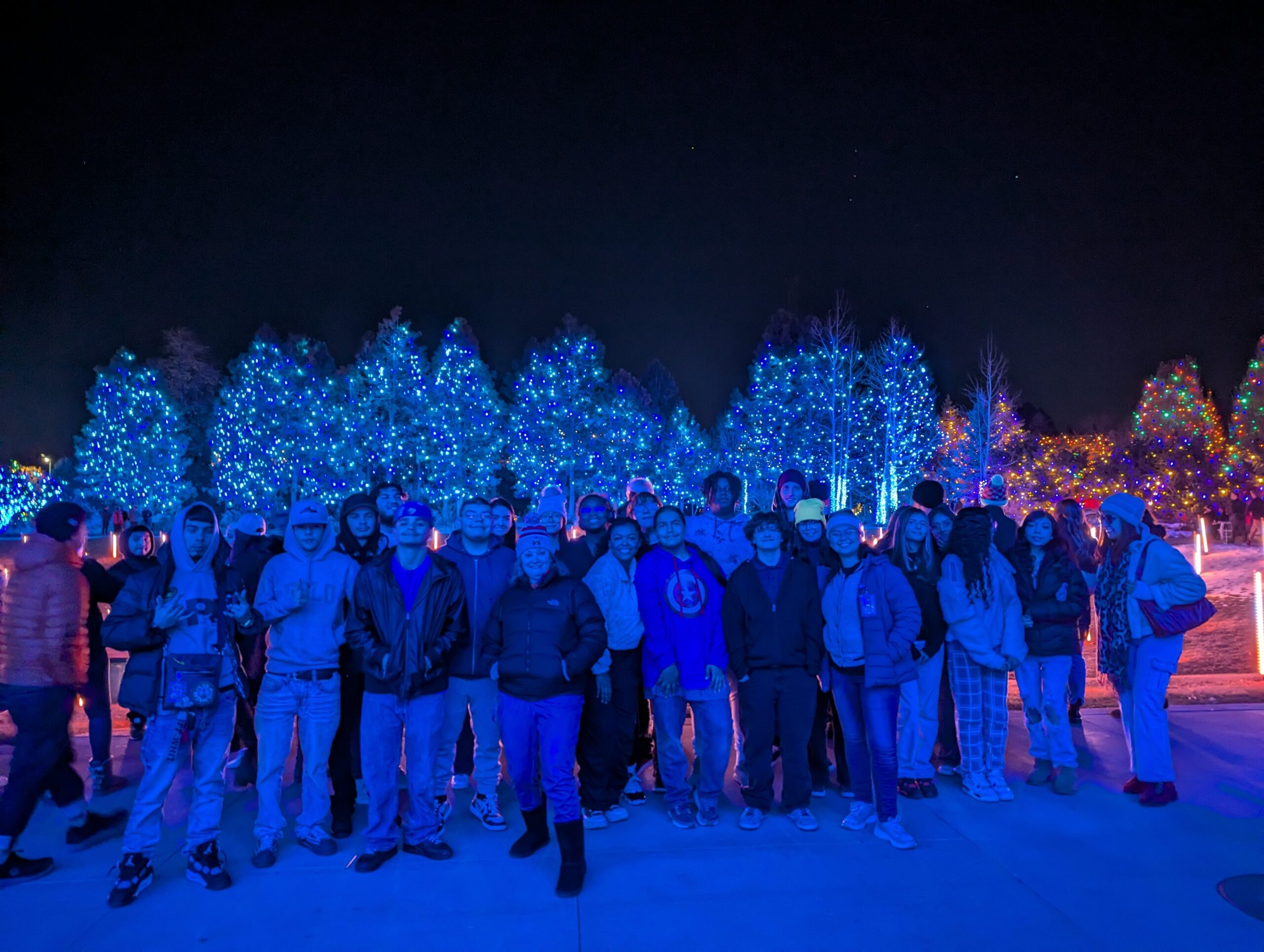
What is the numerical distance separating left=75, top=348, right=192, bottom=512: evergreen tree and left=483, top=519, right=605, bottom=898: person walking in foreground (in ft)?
110

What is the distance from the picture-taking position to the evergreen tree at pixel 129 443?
3117cm

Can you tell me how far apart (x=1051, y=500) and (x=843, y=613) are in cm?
3087

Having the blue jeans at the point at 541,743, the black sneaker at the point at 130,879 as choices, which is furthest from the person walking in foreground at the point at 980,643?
the black sneaker at the point at 130,879

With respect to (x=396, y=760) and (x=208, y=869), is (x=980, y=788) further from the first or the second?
(x=208, y=869)

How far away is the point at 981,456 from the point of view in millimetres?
31453

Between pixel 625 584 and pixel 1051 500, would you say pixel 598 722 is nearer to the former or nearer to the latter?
pixel 625 584

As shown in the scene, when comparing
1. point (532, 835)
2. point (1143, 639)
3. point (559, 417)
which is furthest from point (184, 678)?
point (559, 417)

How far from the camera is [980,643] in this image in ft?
15.8

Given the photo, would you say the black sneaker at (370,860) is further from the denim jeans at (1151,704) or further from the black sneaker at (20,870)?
the denim jeans at (1151,704)

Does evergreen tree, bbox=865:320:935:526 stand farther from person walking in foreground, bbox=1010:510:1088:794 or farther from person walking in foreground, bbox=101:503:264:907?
person walking in foreground, bbox=101:503:264:907

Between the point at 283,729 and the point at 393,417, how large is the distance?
2507cm

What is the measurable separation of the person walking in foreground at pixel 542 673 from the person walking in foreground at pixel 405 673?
0.32m

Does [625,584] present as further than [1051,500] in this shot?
No

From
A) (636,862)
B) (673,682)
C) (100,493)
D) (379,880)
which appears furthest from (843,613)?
(100,493)
